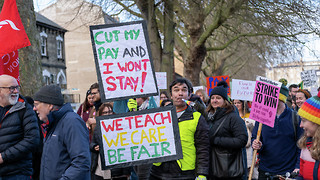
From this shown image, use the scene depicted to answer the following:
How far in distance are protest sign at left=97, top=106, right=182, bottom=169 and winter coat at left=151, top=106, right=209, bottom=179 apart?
0.41 metres

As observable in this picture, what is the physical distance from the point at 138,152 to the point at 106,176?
2.10 meters

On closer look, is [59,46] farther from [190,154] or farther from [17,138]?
[190,154]

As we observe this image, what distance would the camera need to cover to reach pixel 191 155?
465 cm

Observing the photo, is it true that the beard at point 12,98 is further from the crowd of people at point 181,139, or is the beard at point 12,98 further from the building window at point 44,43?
the building window at point 44,43

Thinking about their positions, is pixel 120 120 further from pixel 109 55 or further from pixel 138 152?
pixel 109 55

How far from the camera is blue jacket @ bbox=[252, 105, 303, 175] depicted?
5.60 meters

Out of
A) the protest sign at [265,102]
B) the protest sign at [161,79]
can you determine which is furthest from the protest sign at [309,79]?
the protest sign at [265,102]

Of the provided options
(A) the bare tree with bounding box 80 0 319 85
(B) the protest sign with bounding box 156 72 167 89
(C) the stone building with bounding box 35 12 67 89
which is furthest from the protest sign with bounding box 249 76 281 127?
(C) the stone building with bounding box 35 12 67 89

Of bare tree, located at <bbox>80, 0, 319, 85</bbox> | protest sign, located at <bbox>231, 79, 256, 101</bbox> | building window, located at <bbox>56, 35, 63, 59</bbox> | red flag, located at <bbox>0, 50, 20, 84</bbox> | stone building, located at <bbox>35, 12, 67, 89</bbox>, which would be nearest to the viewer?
red flag, located at <bbox>0, 50, 20, 84</bbox>

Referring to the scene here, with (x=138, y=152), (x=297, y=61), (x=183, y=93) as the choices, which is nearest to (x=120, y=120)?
(x=138, y=152)

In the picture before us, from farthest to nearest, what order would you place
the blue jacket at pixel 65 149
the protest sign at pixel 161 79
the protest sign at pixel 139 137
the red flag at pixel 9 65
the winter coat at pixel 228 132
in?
the protest sign at pixel 161 79 → the red flag at pixel 9 65 → the winter coat at pixel 228 132 → the protest sign at pixel 139 137 → the blue jacket at pixel 65 149

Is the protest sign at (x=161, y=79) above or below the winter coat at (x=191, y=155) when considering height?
above

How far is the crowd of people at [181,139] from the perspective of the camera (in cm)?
376

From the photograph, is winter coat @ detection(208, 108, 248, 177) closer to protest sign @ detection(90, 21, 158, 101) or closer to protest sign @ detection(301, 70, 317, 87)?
protest sign @ detection(90, 21, 158, 101)
